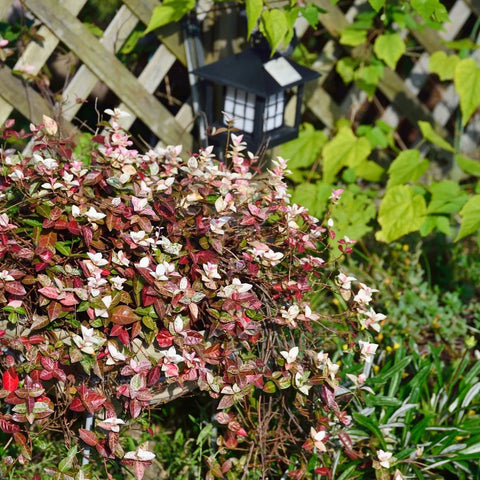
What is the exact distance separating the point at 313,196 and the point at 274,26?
81cm

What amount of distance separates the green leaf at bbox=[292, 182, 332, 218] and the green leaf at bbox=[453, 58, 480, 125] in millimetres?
623

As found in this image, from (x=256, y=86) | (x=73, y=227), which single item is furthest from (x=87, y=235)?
(x=256, y=86)

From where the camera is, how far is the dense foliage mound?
1.75m

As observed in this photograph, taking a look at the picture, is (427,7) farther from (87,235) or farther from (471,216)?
(87,235)

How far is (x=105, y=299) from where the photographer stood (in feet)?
5.72

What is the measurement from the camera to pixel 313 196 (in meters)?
2.95

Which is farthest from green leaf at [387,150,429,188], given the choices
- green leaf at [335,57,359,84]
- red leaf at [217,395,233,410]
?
red leaf at [217,395,233,410]

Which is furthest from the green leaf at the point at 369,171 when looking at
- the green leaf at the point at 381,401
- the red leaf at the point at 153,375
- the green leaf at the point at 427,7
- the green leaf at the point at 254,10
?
the red leaf at the point at 153,375

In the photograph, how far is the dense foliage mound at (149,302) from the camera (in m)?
1.75

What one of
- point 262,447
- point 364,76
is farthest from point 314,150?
point 262,447

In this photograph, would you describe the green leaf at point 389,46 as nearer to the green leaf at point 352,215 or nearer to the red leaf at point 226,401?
the green leaf at point 352,215

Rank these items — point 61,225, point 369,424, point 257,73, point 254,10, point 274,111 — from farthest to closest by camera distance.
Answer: point 274,111 < point 257,73 < point 254,10 < point 369,424 < point 61,225

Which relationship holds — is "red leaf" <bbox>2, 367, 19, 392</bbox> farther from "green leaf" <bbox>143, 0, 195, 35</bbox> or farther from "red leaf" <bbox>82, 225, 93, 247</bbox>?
"green leaf" <bbox>143, 0, 195, 35</bbox>

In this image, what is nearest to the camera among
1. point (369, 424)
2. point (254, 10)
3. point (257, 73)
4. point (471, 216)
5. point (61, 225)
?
point (61, 225)
